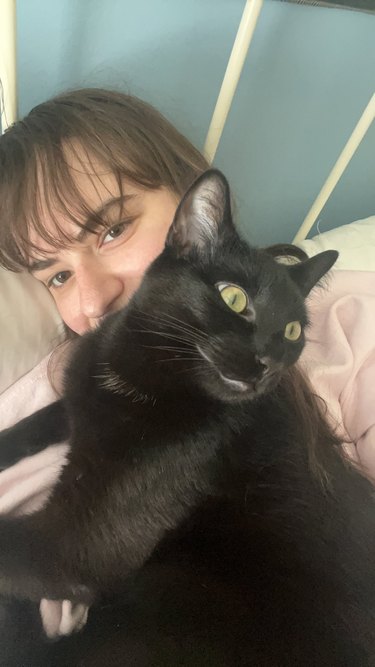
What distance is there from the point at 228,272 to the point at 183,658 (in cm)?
51

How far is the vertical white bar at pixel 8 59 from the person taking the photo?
695 mm

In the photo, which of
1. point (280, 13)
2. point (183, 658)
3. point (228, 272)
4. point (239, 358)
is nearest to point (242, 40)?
point (280, 13)

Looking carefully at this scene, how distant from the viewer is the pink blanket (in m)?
0.78

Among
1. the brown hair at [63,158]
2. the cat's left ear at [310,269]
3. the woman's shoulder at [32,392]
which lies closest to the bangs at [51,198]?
the brown hair at [63,158]

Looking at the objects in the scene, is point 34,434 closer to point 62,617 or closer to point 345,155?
point 62,617

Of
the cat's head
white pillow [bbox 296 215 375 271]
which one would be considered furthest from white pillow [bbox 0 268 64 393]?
white pillow [bbox 296 215 375 271]

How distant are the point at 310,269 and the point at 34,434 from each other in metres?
0.54

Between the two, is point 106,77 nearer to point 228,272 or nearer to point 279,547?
point 228,272

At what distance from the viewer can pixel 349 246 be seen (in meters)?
1.19

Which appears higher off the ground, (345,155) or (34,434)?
(345,155)

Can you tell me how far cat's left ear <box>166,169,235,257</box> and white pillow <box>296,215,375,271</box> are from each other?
0.52 m


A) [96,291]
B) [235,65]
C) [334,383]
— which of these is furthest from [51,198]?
[334,383]

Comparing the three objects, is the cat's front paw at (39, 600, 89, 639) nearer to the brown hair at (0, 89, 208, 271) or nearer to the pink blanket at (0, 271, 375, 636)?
the pink blanket at (0, 271, 375, 636)

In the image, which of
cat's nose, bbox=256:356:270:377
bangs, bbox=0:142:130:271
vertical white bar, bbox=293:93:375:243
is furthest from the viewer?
vertical white bar, bbox=293:93:375:243
